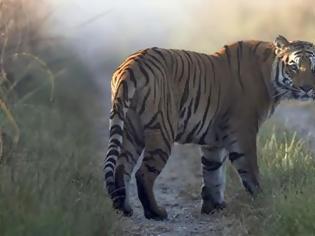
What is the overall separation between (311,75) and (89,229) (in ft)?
9.44

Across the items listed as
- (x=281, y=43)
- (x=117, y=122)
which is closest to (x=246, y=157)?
(x=281, y=43)

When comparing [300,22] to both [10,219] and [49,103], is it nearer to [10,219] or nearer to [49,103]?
[49,103]

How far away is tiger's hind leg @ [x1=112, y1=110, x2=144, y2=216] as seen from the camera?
856cm

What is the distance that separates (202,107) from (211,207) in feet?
2.86

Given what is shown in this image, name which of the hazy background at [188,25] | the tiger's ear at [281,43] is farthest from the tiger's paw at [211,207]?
the hazy background at [188,25]

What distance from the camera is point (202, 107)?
29.4 feet

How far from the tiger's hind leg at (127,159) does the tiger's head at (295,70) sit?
1.34 meters

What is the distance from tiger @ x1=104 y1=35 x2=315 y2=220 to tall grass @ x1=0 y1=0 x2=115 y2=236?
40cm

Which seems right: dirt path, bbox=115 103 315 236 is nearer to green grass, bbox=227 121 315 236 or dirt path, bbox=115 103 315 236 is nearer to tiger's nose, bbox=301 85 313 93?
green grass, bbox=227 121 315 236

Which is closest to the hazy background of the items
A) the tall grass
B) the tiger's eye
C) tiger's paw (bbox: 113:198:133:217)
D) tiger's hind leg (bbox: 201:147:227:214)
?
the tall grass

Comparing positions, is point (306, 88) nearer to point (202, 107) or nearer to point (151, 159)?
point (202, 107)

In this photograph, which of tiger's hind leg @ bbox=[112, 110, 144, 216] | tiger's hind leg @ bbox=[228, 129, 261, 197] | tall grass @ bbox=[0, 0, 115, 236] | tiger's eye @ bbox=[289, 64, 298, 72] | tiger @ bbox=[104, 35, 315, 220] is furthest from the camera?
tiger's eye @ bbox=[289, 64, 298, 72]

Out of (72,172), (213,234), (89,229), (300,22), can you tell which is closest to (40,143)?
(72,172)

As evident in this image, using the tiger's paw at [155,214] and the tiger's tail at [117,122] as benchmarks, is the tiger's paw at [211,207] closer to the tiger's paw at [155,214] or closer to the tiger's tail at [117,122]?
the tiger's paw at [155,214]
